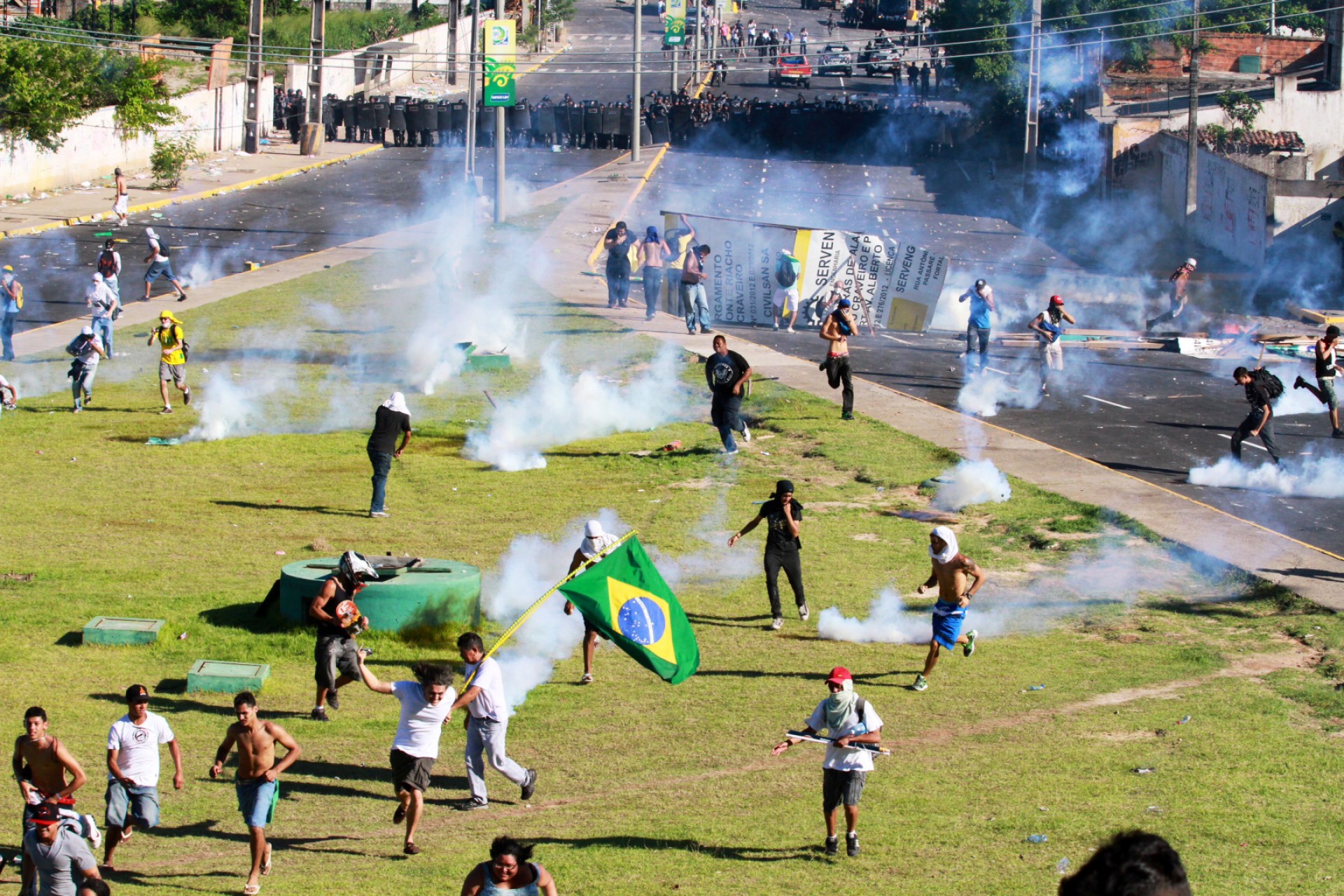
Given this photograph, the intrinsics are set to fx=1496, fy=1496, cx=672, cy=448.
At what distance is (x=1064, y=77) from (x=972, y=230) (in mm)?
16167

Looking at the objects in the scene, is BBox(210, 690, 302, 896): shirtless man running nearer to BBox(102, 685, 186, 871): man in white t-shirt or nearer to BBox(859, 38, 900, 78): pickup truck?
BBox(102, 685, 186, 871): man in white t-shirt

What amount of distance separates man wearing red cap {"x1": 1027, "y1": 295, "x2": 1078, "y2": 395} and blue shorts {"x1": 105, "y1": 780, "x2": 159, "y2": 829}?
17.5 meters

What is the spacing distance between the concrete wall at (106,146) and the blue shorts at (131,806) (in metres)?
36.1

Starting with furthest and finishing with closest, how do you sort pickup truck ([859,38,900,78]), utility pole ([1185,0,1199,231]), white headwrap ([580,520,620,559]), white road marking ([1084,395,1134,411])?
1. pickup truck ([859,38,900,78])
2. utility pole ([1185,0,1199,231])
3. white road marking ([1084,395,1134,411])
4. white headwrap ([580,520,620,559])

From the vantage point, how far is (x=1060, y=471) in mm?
19156

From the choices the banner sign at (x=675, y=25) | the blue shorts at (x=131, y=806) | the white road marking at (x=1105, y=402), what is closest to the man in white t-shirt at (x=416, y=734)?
the blue shorts at (x=131, y=806)

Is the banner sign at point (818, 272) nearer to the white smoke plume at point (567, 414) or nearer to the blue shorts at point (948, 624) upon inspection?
the white smoke plume at point (567, 414)

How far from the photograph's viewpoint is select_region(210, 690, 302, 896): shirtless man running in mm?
8742

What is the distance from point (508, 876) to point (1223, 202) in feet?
129

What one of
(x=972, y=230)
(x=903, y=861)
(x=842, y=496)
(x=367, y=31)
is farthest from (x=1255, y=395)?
(x=367, y=31)

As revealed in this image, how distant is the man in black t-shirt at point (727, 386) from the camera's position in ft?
62.6

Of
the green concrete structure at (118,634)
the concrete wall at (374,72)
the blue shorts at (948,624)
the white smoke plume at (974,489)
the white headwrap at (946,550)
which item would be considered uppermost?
the concrete wall at (374,72)

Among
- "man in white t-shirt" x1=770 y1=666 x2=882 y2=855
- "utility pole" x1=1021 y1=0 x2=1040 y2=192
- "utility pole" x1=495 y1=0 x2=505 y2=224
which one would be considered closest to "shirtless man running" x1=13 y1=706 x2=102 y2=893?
"man in white t-shirt" x1=770 y1=666 x2=882 y2=855

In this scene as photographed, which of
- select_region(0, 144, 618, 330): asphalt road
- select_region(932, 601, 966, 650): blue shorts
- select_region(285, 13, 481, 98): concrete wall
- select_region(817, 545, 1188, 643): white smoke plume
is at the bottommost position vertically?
select_region(817, 545, 1188, 643): white smoke plume
